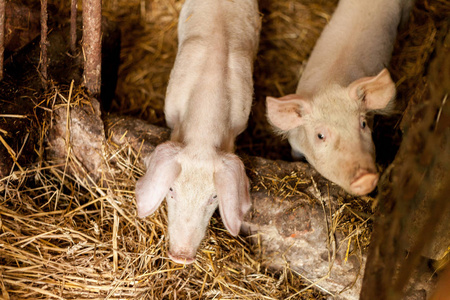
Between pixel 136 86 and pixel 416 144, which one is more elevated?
pixel 416 144

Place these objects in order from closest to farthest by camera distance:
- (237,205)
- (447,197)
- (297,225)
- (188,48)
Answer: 1. (447,197)
2. (237,205)
3. (297,225)
4. (188,48)

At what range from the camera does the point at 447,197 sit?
2127 millimetres

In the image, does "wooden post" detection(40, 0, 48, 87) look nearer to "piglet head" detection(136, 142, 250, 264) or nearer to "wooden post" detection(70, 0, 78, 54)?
"wooden post" detection(70, 0, 78, 54)

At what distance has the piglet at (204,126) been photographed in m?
3.19

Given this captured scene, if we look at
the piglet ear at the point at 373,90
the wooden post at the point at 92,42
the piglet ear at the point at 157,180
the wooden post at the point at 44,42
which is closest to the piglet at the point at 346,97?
the piglet ear at the point at 373,90

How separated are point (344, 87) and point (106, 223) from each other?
2.37m

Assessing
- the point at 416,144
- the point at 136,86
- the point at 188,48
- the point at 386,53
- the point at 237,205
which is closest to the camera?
the point at 416,144

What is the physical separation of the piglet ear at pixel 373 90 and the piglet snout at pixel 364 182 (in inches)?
26.2

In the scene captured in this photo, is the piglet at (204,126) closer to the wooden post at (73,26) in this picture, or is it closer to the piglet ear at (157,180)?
the piglet ear at (157,180)

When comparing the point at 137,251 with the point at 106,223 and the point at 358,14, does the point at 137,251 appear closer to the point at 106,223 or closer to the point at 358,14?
the point at 106,223

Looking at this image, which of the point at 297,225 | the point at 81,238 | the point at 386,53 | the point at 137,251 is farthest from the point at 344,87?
the point at 81,238

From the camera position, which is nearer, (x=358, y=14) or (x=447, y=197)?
(x=447, y=197)

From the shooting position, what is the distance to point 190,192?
10.6ft

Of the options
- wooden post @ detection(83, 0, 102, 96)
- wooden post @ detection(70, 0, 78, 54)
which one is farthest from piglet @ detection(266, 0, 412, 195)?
wooden post @ detection(70, 0, 78, 54)
